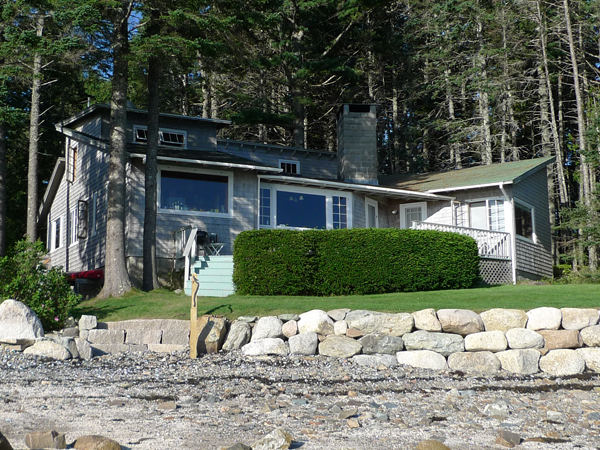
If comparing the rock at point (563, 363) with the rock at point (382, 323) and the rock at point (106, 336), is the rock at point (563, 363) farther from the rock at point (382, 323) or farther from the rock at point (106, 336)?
the rock at point (106, 336)

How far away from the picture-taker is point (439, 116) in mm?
31078

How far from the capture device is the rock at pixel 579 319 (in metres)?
9.77

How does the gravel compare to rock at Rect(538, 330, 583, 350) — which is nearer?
the gravel

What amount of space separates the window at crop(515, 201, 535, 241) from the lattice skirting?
215cm

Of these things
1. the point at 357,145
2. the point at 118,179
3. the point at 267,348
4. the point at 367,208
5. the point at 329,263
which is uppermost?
the point at 357,145

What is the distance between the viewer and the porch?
1680 cm

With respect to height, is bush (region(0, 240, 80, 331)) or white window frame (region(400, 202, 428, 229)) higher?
white window frame (region(400, 202, 428, 229))

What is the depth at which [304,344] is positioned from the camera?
10188mm

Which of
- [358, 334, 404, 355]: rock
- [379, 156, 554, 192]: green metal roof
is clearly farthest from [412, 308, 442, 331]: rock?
[379, 156, 554, 192]: green metal roof

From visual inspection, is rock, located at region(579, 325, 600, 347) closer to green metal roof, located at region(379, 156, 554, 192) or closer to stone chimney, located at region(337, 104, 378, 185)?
green metal roof, located at region(379, 156, 554, 192)

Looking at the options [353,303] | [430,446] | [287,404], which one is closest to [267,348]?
[353,303]

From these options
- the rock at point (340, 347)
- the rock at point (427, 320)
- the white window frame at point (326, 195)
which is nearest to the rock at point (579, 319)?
the rock at point (427, 320)

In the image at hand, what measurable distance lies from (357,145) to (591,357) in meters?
13.7

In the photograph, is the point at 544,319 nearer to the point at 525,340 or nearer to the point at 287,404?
the point at 525,340
